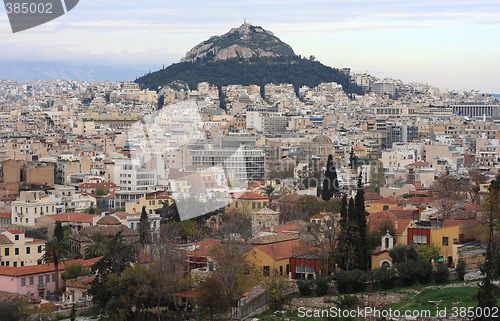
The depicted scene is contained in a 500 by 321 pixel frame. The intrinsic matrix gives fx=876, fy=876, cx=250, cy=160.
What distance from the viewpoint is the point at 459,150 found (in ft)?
190

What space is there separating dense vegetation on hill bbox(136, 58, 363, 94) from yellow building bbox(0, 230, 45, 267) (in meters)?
97.9

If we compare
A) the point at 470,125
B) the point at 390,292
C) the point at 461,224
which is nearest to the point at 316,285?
the point at 390,292

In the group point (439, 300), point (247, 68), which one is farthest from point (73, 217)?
point (247, 68)

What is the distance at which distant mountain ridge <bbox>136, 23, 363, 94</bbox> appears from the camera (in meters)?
124

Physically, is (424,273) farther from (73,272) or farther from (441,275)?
(73,272)

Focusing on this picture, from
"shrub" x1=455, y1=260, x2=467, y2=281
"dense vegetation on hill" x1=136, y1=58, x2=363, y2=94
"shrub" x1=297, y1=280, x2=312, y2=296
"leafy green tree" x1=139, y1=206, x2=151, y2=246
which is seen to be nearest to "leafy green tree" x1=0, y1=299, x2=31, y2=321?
"shrub" x1=297, y1=280, x2=312, y2=296

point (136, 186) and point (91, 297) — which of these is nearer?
point (91, 297)

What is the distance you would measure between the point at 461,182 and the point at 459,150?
2855 centimetres

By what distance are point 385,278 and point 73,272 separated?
7880 millimetres

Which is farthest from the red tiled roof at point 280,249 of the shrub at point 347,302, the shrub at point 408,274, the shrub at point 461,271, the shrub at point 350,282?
the shrub at point 461,271

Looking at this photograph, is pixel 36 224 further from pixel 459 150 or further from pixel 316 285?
→ pixel 459 150

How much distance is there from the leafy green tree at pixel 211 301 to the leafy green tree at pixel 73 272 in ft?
16.4

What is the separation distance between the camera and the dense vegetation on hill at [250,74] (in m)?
124

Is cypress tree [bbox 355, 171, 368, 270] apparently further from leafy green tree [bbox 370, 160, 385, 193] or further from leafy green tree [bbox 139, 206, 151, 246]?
leafy green tree [bbox 370, 160, 385, 193]
